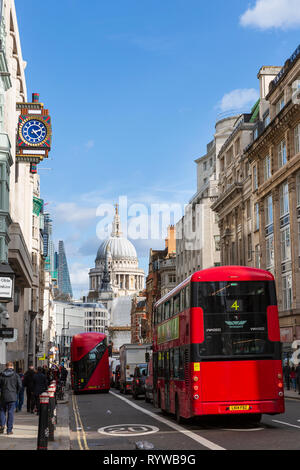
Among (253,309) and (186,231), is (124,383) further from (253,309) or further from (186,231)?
(186,231)

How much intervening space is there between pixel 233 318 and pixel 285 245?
109 ft

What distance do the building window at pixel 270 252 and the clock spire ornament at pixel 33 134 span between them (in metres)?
21.0

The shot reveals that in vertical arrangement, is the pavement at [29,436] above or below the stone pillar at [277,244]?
below

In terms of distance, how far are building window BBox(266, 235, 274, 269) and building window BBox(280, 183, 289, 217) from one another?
317cm

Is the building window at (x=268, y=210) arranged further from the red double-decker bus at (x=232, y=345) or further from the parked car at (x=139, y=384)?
the red double-decker bus at (x=232, y=345)

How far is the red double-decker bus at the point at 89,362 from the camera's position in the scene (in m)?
45.8

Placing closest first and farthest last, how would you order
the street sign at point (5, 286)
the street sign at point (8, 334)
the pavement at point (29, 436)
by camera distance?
the pavement at point (29, 436) → the street sign at point (5, 286) → the street sign at point (8, 334)

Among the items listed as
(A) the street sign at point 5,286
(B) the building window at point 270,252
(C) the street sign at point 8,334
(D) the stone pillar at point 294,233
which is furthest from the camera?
(B) the building window at point 270,252

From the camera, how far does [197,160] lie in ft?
322

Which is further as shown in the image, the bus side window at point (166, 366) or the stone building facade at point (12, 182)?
the stone building facade at point (12, 182)

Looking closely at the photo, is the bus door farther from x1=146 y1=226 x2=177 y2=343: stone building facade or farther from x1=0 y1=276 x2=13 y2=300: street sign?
x1=146 y1=226 x2=177 y2=343: stone building facade

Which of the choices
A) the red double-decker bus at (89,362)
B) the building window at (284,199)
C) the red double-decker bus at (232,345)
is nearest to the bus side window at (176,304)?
the red double-decker bus at (232,345)

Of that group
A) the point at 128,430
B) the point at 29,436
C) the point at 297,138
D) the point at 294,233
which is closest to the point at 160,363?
the point at 128,430
